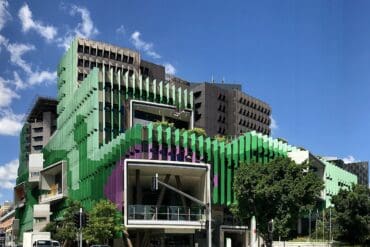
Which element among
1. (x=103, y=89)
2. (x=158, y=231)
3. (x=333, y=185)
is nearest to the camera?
(x=158, y=231)

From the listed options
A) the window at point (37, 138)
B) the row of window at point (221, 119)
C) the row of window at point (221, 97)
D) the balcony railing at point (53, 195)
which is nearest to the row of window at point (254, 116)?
the row of window at point (221, 97)

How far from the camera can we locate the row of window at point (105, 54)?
13538 centimetres

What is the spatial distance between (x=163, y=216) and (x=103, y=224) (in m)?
8.38

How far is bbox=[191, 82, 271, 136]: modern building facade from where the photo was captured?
531 ft

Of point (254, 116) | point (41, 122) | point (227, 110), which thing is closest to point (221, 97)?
point (227, 110)

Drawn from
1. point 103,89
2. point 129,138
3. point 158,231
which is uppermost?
point 103,89

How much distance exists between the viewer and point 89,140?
277ft

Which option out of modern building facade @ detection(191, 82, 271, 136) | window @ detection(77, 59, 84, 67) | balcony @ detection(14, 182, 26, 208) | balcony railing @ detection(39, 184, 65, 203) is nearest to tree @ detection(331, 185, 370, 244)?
balcony railing @ detection(39, 184, 65, 203)

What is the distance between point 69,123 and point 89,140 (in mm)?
14580

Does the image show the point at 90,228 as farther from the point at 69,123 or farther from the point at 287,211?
the point at 69,123

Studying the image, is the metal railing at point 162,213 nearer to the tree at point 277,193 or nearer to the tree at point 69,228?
the tree at point 277,193

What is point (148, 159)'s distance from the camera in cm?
6844

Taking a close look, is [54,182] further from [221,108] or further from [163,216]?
[221,108]

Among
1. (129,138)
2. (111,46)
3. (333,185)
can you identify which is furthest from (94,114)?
(111,46)
